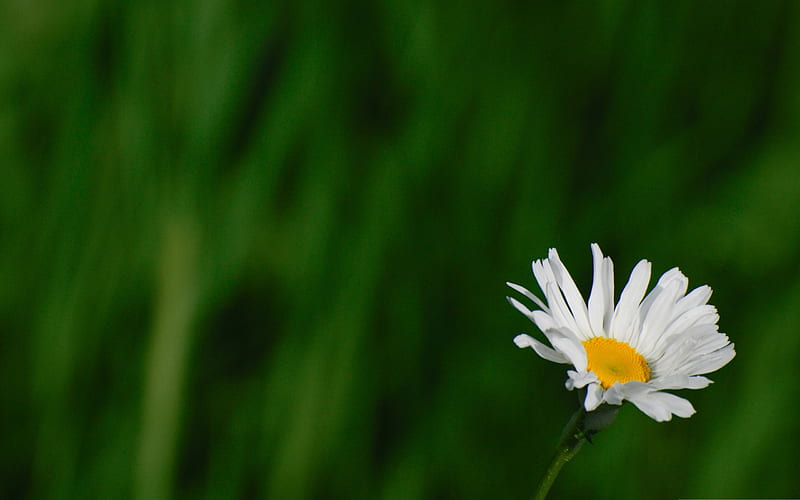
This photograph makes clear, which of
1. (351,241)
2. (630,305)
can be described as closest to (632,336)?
(630,305)

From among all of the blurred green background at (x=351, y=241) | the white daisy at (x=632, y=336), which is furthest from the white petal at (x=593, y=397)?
the blurred green background at (x=351, y=241)

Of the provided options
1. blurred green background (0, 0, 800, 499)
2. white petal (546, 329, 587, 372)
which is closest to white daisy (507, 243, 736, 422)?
white petal (546, 329, 587, 372)

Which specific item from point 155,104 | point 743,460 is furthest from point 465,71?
point 743,460

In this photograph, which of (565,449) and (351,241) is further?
(351,241)

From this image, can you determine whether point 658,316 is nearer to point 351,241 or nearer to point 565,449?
point 565,449

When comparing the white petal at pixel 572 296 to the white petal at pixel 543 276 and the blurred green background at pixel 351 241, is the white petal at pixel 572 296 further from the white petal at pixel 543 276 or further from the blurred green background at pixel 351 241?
the blurred green background at pixel 351 241

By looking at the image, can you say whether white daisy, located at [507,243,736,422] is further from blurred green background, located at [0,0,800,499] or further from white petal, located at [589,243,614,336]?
blurred green background, located at [0,0,800,499]

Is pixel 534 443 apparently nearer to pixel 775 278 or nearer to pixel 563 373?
pixel 563 373
